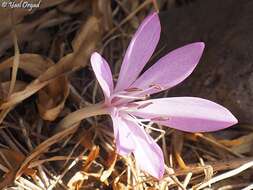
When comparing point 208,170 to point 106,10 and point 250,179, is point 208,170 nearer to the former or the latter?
point 250,179

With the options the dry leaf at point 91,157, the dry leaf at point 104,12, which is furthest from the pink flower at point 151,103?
the dry leaf at point 104,12

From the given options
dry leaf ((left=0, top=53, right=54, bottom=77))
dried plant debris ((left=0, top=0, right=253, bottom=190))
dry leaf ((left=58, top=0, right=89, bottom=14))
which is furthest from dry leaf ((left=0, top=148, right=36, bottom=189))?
dry leaf ((left=58, top=0, right=89, bottom=14))

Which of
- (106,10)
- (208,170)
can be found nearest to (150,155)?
(208,170)

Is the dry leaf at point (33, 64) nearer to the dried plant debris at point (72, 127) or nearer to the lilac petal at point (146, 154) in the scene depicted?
the dried plant debris at point (72, 127)

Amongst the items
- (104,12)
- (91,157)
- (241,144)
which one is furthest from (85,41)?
(241,144)

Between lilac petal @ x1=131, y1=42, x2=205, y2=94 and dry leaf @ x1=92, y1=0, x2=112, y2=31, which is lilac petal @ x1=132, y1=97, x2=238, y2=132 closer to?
lilac petal @ x1=131, y1=42, x2=205, y2=94
